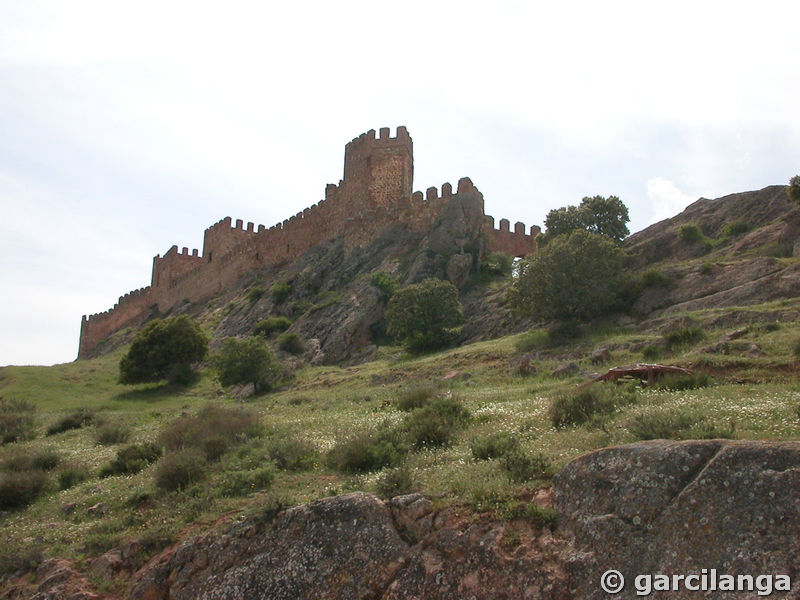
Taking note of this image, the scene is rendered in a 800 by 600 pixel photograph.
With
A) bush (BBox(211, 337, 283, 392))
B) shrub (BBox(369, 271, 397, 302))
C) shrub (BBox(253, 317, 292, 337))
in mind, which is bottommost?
bush (BBox(211, 337, 283, 392))

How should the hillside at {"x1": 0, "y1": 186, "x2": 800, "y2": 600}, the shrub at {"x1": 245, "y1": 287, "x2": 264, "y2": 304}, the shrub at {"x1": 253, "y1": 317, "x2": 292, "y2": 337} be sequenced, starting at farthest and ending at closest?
the shrub at {"x1": 245, "y1": 287, "x2": 264, "y2": 304} < the shrub at {"x1": 253, "y1": 317, "x2": 292, "y2": 337} < the hillside at {"x1": 0, "y1": 186, "x2": 800, "y2": 600}

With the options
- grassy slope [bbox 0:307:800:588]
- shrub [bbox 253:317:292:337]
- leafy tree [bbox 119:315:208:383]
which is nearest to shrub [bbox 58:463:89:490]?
grassy slope [bbox 0:307:800:588]

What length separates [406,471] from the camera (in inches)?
426

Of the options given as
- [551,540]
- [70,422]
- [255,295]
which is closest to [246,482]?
[551,540]

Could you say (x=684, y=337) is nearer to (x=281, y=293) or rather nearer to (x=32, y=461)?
(x=32, y=461)

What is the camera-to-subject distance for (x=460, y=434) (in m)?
13.8

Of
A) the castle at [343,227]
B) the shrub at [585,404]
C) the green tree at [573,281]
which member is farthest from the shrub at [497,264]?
the shrub at [585,404]

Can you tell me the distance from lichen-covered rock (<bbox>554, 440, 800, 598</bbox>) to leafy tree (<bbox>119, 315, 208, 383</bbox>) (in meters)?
30.9

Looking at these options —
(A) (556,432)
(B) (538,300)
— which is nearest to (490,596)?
(A) (556,432)

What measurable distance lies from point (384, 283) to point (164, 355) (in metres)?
11.6

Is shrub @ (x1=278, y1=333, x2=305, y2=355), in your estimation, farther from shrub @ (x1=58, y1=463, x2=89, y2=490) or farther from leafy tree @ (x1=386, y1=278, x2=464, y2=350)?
shrub @ (x1=58, y1=463, x2=89, y2=490)

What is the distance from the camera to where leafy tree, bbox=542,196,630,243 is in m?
35.1

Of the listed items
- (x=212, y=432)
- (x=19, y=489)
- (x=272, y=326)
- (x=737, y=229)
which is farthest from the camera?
(x=272, y=326)

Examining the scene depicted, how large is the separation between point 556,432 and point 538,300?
1555 centimetres
